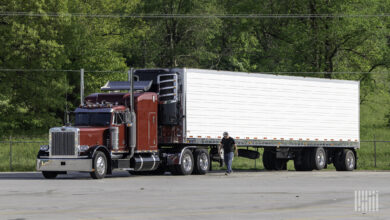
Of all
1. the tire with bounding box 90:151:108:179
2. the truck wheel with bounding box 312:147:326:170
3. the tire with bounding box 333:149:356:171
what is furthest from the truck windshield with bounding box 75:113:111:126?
the tire with bounding box 333:149:356:171

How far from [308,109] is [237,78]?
16.9ft

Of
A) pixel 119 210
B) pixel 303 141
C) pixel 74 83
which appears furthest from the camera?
pixel 74 83

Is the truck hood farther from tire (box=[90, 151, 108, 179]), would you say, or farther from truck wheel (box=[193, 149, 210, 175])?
truck wheel (box=[193, 149, 210, 175])

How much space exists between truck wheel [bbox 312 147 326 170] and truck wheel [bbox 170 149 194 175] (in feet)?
26.4

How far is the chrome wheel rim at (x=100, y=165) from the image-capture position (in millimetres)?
29938

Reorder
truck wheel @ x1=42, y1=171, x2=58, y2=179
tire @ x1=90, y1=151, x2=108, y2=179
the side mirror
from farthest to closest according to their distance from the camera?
the side mirror < truck wheel @ x1=42, y1=171, x2=58, y2=179 < tire @ x1=90, y1=151, x2=108, y2=179

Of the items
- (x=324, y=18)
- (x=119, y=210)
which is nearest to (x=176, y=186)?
(x=119, y=210)

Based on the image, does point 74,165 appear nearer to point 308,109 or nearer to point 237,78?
point 237,78

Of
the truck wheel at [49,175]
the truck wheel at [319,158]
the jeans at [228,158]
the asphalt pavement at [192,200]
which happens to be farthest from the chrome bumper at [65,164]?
the truck wheel at [319,158]

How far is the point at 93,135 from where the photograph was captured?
30609 millimetres

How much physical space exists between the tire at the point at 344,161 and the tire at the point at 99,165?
14.8m

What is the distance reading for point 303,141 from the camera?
38812 millimetres

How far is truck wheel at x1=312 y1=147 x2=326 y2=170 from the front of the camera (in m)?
39.6

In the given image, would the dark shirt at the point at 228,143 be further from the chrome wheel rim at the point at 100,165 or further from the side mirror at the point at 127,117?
the chrome wheel rim at the point at 100,165
